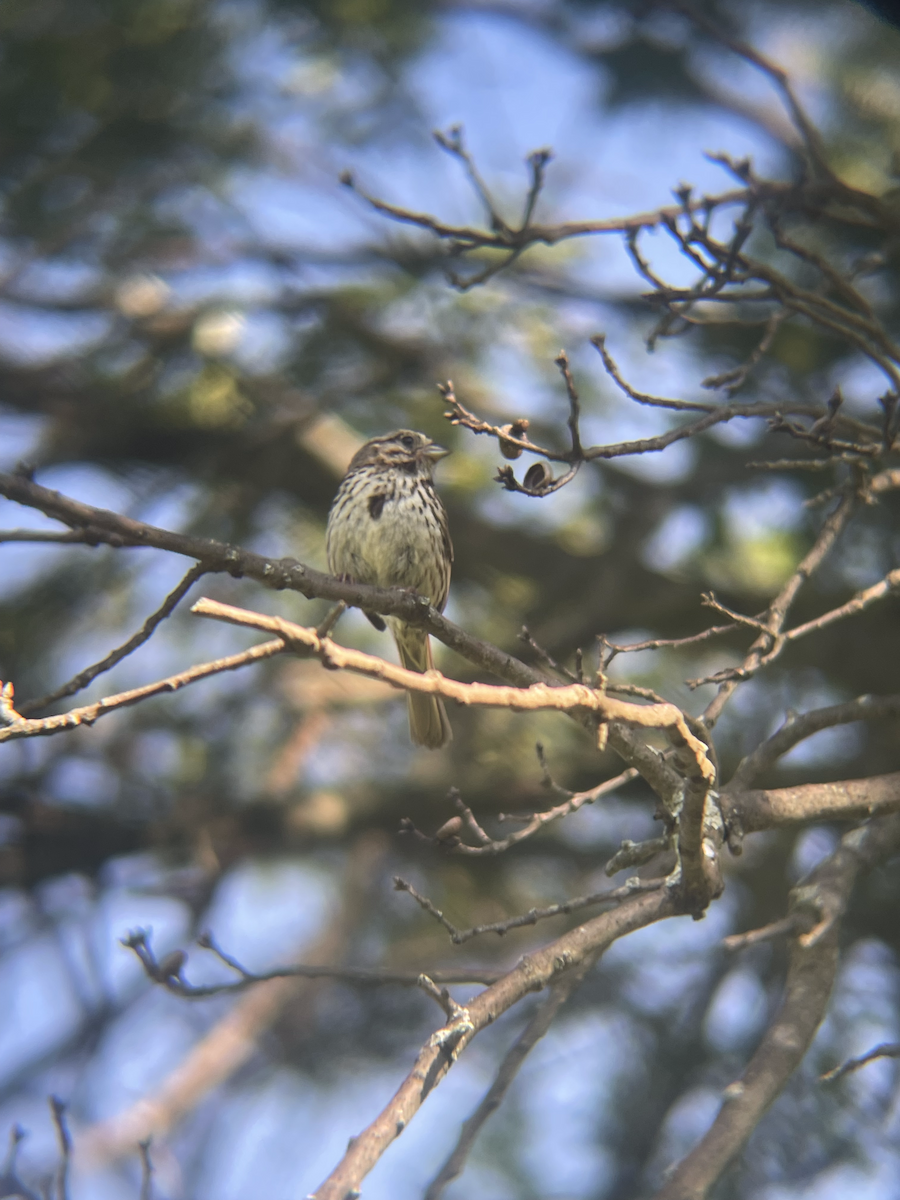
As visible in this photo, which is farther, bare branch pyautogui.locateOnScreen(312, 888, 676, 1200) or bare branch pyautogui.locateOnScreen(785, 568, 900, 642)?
bare branch pyautogui.locateOnScreen(785, 568, 900, 642)

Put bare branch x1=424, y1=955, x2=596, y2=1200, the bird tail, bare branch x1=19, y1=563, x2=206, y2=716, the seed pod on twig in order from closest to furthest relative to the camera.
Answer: bare branch x1=424, y1=955, x2=596, y2=1200, bare branch x1=19, y1=563, x2=206, y2=716, the seed pod on twig, the bird tail

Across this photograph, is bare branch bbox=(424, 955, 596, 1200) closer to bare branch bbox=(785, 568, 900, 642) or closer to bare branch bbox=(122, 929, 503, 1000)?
bare branch bbox=(122, 929, 503, 1000)

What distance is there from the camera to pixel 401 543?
460 centimetres

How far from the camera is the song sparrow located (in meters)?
4.60

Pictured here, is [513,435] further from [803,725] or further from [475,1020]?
[475,1020]

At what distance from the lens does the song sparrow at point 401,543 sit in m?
4.60

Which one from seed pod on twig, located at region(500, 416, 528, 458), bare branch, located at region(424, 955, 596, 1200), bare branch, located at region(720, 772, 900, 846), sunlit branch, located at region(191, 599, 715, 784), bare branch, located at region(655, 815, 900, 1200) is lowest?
bare branch, located at region(655, 815, 900, 1200)

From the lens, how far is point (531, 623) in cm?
578

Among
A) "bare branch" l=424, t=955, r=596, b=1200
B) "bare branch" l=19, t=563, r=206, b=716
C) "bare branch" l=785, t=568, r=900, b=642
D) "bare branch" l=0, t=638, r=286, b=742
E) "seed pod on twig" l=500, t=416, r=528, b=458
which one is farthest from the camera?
"bare branch" l=785, t=568, r=900, b=642

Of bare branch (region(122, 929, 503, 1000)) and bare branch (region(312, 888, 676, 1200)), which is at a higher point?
bare branch (region(312, 888, 676, 1200))

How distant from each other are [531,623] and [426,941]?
69.0 inches

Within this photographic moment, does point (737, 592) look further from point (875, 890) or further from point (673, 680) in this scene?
point (875, 890)

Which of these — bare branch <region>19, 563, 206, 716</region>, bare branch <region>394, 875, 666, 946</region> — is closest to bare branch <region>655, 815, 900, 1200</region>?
bare branch <region>394, 875, 666, 946</region>

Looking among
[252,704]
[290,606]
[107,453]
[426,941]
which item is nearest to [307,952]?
[426,941]
